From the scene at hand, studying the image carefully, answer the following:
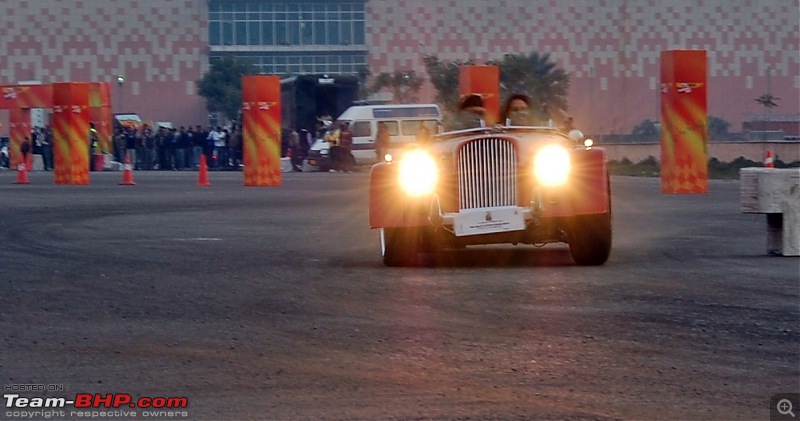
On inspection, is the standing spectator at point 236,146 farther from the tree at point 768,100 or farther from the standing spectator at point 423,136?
the standing spectator at point 423,136

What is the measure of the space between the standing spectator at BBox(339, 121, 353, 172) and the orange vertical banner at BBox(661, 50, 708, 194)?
55.9 feet

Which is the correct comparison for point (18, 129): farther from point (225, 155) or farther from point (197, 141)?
point (225, 155)

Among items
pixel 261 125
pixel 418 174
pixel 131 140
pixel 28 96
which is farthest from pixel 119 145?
pixel 418 174

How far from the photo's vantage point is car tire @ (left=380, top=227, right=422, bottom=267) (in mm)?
12648

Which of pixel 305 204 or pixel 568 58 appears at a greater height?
pixel 568 58

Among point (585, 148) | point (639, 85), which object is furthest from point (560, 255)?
point (639, 85)

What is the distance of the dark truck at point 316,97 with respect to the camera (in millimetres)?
49312

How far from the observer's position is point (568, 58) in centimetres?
3984

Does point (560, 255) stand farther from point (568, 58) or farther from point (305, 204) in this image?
point (568, 58)

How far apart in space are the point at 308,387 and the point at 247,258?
22.0 feet

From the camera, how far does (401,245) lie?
12.7 metres

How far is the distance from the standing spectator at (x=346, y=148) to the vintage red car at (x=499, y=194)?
1162 inches

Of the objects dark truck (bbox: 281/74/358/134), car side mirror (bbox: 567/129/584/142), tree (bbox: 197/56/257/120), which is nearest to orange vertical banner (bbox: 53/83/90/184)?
dark truck (bbox: 281/74/358/134)

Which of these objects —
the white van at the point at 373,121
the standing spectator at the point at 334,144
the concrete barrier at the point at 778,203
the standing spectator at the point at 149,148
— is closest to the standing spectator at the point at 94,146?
the standing spectator at the point at 149,148
